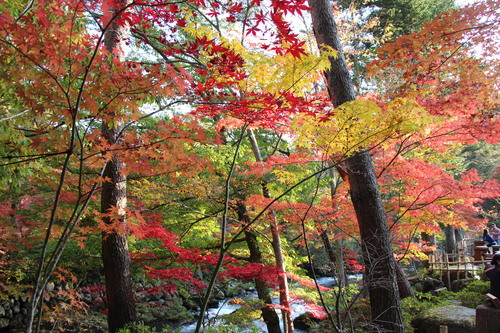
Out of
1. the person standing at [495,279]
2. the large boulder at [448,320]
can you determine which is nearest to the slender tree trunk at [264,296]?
the large boulder at [448,320]

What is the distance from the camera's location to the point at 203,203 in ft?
22.8

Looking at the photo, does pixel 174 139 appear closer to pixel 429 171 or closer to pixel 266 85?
pixel 266 85

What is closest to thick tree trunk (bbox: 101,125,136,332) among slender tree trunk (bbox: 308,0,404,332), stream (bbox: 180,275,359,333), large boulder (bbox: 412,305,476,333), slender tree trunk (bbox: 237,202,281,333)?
stream (bbox: 180,275,359,333)

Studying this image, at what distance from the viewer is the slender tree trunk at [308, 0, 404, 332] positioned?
12.9ft

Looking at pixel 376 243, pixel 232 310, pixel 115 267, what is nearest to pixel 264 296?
pixel 376 243

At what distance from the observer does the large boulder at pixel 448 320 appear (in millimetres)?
5250

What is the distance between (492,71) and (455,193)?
207 cm

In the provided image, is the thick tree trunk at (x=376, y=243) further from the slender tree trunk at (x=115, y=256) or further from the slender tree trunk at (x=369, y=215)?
the slender tree trunk at (x=115, y=256)

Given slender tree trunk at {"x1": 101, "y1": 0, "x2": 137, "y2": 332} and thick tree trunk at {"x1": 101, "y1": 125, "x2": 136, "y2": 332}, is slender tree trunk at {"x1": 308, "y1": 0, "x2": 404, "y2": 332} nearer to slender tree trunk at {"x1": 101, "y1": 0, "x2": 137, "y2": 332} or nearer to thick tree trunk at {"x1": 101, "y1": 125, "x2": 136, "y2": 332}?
slender tree trunk at {"x1": 101, "y1": 0, "x2": 137, "y2": 332}

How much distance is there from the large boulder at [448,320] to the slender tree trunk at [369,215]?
2.15 m

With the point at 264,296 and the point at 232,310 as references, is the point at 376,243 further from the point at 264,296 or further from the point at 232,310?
the point at 232,310

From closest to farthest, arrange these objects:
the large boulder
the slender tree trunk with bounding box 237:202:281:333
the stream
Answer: the large boulder < the stream < the slender tree trunk with bounding box 237:202:281:333

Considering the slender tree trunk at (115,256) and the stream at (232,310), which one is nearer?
the slender tree trunk at (115,256)

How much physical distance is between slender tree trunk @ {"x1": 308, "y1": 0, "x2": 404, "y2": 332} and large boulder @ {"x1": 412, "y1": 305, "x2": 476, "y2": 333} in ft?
7.07
